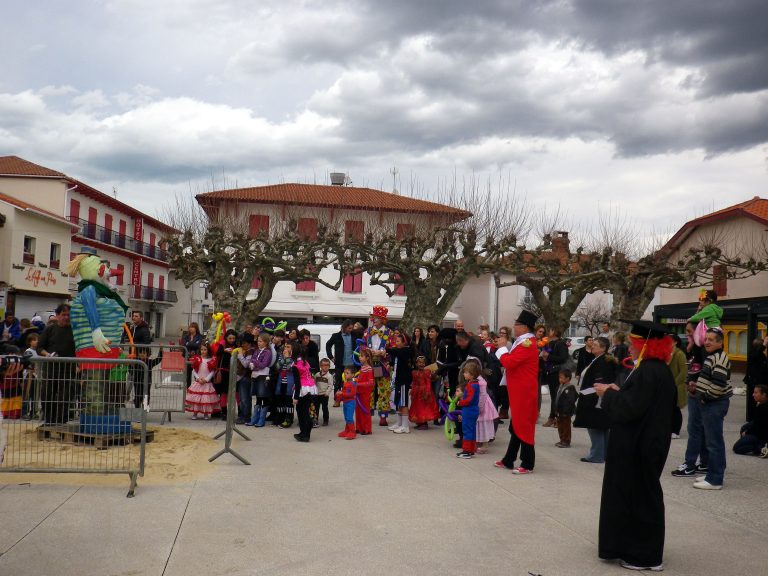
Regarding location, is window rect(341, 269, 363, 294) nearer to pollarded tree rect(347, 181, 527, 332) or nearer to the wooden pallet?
pollarded tree rect(347, 181, 527, 332)

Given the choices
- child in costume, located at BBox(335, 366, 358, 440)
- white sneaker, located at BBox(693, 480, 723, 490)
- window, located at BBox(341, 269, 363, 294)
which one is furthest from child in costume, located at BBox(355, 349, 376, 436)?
window, located at BBox(341, 269, 363, 294)

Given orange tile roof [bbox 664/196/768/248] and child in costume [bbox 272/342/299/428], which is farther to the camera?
orange tile roof [bbox 664/196/768/248]

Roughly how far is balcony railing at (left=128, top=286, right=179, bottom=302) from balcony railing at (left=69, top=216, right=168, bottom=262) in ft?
9.04

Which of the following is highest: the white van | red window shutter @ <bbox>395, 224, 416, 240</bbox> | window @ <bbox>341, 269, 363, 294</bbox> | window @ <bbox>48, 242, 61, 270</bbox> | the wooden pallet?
red window shutter @ <bbox>395, 224, 416, 240</bbox>

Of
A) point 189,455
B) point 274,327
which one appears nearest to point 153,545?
point 189,455

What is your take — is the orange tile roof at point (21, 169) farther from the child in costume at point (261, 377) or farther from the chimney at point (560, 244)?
the child in costume at point (261, 377)

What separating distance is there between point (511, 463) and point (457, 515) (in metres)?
2.55

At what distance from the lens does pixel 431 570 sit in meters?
4.82

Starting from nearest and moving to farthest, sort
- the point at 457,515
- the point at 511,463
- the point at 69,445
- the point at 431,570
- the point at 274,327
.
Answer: the point at 431,570, the point at 457,515, the point at 69,445, the point at 511,463, the point at 274,327

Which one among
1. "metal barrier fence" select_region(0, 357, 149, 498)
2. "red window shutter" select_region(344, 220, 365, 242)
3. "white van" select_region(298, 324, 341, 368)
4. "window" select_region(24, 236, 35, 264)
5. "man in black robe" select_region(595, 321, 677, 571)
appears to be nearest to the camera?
"man in black robe" select_region(595, 321, 677, 571)

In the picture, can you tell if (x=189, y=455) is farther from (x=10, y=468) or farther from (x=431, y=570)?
(x=431, y=570)

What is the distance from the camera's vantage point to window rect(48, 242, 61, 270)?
40.5 m

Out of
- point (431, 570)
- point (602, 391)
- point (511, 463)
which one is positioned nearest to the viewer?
point (431, 570)

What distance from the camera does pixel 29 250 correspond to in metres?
38.0
